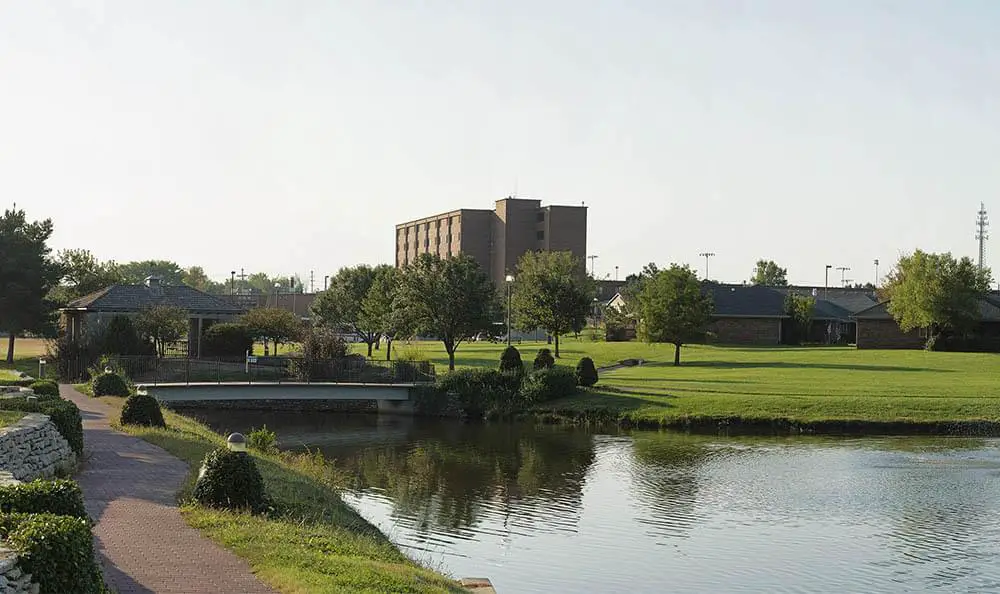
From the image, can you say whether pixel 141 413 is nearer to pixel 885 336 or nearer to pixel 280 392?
pixel 280 392

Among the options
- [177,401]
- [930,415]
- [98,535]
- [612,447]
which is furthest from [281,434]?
[98,535]

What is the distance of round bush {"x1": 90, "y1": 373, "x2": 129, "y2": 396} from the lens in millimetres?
37562

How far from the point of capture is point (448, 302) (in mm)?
61531

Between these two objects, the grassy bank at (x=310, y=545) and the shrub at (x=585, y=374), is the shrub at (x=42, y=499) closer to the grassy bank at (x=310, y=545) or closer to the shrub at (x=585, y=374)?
the grassy bank at (x=310, y=545)

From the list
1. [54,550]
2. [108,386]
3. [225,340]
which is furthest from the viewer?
[225,340]

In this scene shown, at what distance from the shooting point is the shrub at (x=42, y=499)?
36.4 ft

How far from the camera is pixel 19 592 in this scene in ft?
30.0

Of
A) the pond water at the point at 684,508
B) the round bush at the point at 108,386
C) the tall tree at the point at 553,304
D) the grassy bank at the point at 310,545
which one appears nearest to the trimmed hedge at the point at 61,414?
the grassy bank at the point at 310,545

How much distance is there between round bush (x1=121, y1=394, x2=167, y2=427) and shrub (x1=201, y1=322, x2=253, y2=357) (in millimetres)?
29285

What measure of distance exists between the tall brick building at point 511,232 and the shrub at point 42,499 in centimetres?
12376

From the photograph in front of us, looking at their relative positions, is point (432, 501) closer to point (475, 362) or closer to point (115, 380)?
point (115, 380)

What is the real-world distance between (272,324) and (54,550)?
1936 inches

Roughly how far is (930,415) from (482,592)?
1228 inches

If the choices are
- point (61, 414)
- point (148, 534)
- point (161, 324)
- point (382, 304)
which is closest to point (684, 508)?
point (61, 414)
